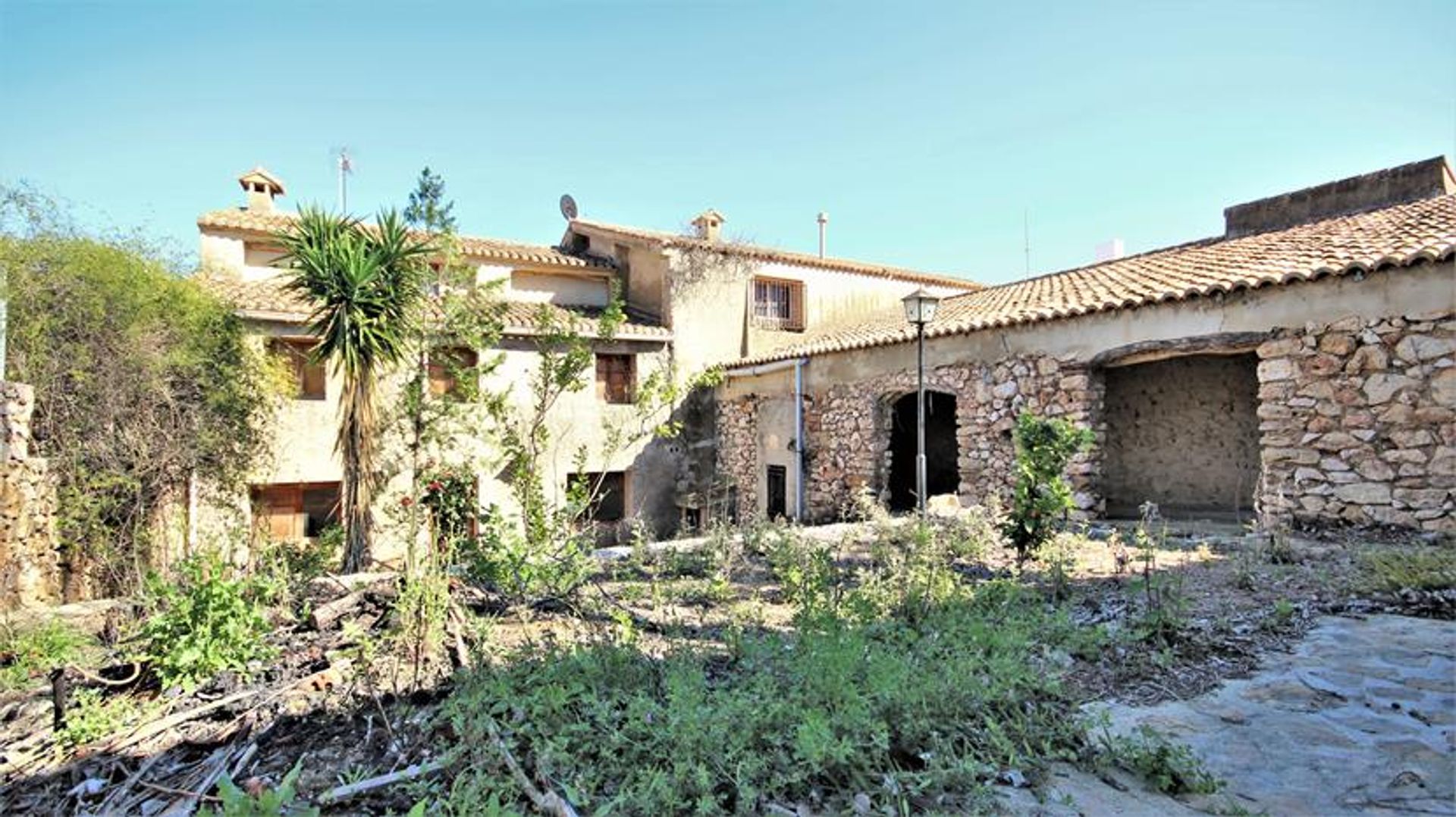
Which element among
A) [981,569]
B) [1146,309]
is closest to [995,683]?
[981,569]

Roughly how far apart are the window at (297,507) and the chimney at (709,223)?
932 cm

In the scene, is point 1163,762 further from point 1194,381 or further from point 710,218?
point 710,218

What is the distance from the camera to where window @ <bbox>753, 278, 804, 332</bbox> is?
1530 cm

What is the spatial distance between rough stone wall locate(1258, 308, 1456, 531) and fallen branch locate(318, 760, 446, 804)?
8441 millimetres

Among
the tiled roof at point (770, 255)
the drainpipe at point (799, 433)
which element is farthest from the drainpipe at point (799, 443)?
Result: the tiled roof at point (770, 255)

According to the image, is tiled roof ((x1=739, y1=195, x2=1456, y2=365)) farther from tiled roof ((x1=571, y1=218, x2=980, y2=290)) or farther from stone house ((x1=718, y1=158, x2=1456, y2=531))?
tiled roof ((x1=571, y1=218, x2=980, y2=290))

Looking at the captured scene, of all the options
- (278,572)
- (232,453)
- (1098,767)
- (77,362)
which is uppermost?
(77,362)

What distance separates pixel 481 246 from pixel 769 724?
13061 millimetres

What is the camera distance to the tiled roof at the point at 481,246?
1158 cm

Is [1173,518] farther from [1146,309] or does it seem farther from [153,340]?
[153,340]

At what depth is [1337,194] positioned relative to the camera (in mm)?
10352

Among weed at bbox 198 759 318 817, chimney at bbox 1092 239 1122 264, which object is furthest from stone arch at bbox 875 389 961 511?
weed at bbox 198 759 318 817

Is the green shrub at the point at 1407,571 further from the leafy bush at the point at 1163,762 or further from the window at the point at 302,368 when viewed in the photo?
the window at the point at 302,368

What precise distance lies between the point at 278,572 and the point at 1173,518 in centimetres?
1038
